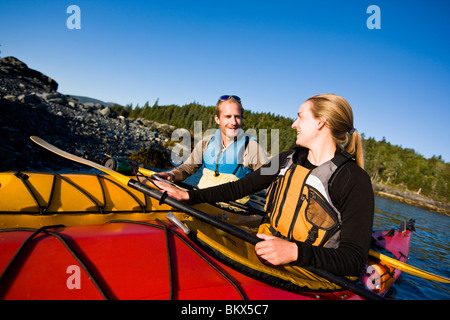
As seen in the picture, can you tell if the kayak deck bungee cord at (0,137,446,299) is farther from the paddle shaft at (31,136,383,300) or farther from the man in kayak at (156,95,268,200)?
the man in kayak at (156,95,268,200)

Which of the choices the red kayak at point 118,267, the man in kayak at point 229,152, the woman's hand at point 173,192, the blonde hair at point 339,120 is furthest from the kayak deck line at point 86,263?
the man in kayak at point 229,152

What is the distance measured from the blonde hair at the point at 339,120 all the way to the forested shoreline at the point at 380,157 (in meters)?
54.4

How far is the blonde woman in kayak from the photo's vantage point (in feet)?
5.80

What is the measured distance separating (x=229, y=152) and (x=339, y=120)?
214cm

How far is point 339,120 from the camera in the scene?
7.29 feet

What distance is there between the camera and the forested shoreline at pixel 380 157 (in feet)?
206

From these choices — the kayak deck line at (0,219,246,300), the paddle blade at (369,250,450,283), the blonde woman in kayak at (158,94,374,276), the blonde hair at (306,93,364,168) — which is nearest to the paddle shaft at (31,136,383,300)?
the blonde woman in kayak at (158,94,374,276)

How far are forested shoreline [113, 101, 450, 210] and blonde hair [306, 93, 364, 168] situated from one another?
54.4 meters

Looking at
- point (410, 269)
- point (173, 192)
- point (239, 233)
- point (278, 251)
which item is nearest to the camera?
point (278, 251)

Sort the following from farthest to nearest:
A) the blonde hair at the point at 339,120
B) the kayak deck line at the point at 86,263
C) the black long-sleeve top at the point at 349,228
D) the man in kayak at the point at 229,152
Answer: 1. the man in kayak at the point at 229,152
2. the blonde hair at the point at 339,120
3. the black long-sleeve top at the point at 349,228
4. the kayak deck line at the point at 86,263

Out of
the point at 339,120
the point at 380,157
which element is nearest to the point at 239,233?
the point at 339,120

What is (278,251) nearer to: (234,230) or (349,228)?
(234,230)

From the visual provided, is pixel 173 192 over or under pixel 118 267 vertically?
over

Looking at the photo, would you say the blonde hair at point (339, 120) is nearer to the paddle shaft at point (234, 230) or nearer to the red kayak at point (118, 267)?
the paddle shaft at point (234, 230)
